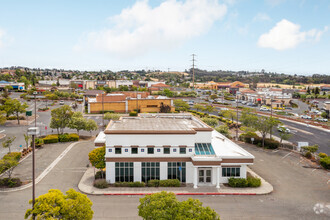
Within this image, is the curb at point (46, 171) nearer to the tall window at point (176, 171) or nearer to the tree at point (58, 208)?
the tree at point (58, 208)

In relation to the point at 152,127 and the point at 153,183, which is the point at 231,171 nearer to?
the point at 153,183

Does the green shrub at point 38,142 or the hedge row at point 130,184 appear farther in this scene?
the green shrub at point 38,142

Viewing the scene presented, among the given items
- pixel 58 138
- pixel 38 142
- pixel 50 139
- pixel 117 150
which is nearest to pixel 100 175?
pixel 117 150

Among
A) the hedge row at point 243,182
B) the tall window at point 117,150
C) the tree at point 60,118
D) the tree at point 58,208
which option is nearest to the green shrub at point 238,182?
the hedge row at point 243,182

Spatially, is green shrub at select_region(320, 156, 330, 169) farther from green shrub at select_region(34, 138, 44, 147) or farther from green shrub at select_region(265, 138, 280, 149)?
green shrub at select_region(34, 138, 44, 147)

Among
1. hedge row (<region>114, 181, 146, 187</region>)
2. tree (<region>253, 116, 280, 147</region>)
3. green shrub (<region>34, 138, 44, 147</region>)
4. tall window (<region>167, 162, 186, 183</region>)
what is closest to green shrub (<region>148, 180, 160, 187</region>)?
hedge row (<region>114, 181, 146, 187</region>)

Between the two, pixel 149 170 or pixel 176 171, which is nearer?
pixel 149 170
